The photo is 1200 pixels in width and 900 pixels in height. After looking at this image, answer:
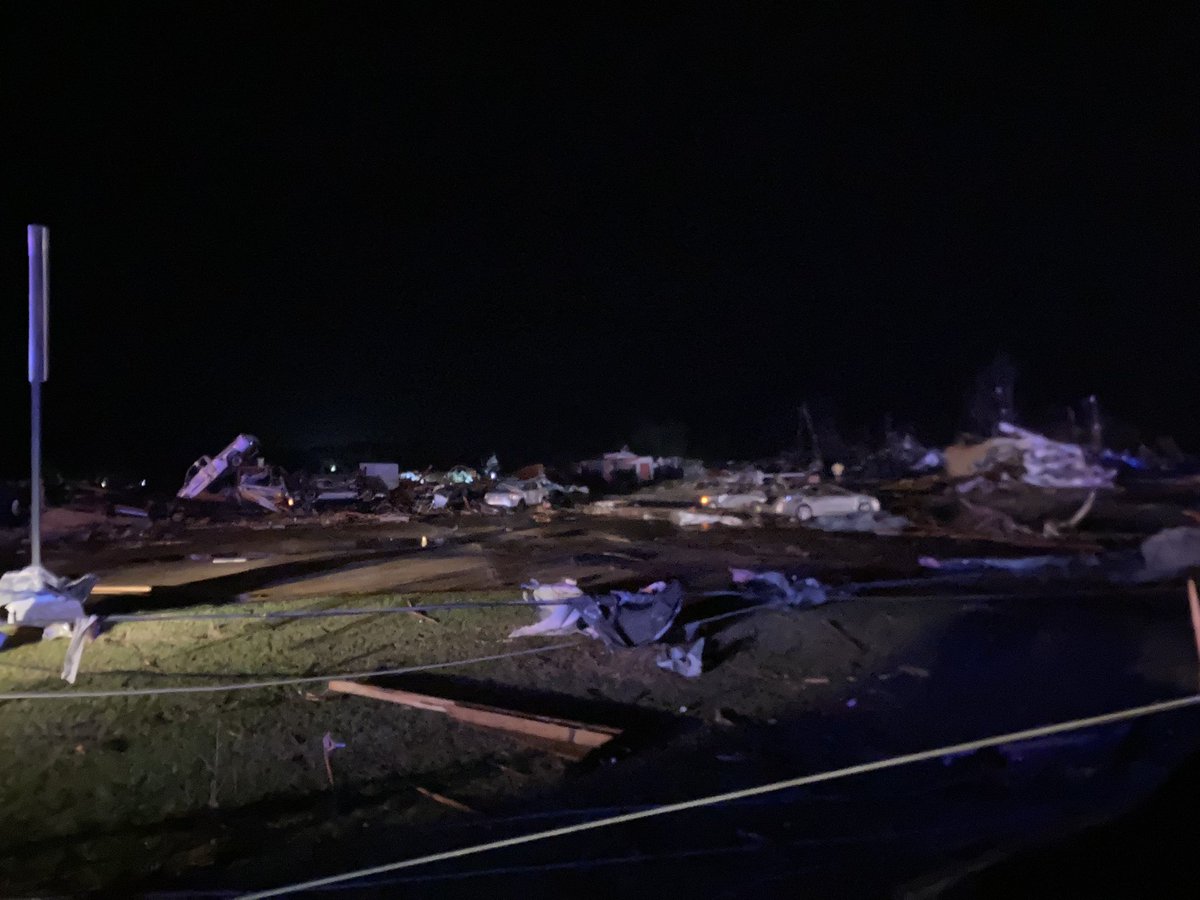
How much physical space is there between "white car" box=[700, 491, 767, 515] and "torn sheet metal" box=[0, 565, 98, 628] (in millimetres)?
21678

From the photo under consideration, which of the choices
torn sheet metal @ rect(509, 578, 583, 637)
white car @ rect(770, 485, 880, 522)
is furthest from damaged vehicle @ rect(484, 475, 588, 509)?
torn sheet metal @ rect(509, 578, 583, 637)

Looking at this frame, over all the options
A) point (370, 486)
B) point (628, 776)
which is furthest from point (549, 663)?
point (370, 486)

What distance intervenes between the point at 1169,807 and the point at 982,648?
674cm

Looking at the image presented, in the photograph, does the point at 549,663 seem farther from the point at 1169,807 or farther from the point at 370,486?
the point at 370,486

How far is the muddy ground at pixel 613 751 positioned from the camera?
4.52 metres

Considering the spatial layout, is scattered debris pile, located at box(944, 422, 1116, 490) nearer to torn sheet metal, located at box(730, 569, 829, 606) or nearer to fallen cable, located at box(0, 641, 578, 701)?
torn sheet metal, located at box(730, 569, 829, 606)

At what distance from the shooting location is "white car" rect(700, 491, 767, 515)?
94.7 ft

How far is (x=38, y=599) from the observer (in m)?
9.30

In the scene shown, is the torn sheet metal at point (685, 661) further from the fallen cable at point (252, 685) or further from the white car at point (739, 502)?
the white car at point (739, 502)

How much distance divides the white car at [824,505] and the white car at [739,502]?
162cm

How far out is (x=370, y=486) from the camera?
37844 mm

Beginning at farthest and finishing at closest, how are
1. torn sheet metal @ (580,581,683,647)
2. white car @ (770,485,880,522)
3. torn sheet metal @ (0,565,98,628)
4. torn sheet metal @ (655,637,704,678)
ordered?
white car @ (770,485,880,522), torn sheet metal @ (0,565,98,628), torn sheet metal @ (580,581,683,647), torn sheet metal @ (655,637,704,678)

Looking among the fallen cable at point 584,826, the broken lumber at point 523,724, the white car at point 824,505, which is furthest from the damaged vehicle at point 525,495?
the fallen cable at point 584,826

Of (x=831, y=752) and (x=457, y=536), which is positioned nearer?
(x=831, y=752)
